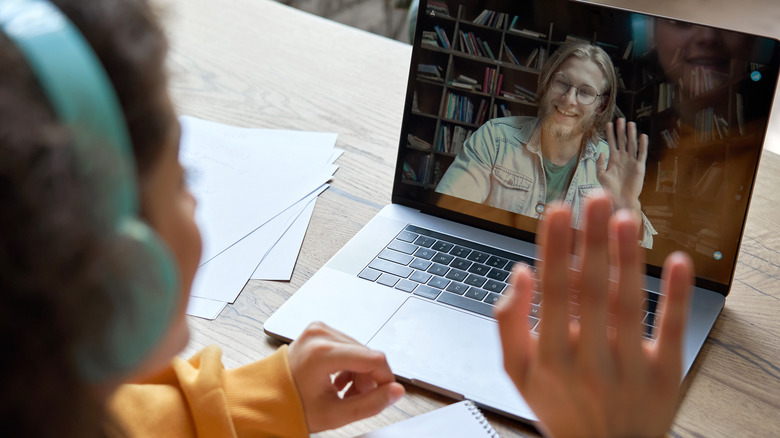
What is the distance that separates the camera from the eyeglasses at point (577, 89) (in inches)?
30.4

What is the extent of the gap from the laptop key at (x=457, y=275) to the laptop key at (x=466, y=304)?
0.03 metres

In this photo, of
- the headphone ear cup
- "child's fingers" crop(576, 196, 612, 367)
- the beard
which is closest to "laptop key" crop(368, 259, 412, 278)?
the beard

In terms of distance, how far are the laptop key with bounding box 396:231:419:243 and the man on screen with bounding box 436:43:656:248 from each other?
0.10m

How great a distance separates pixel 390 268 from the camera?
30.9 inches

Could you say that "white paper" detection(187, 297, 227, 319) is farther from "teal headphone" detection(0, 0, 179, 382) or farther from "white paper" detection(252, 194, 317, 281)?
"teal headphone" detection(0, 0, 179, 382)

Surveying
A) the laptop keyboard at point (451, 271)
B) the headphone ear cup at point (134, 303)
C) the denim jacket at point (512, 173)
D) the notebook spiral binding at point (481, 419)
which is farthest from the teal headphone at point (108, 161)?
the denim jacket at point (512, 173)

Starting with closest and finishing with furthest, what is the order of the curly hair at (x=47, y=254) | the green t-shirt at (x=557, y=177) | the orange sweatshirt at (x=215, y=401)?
the curly hair at (x=47, y=254) < the orange sweatshirt at (x=215, y=401) < the green t-shirt at (x=557, y=177)

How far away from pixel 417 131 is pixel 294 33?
60 cm

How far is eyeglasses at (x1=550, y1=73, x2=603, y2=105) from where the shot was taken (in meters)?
0.77

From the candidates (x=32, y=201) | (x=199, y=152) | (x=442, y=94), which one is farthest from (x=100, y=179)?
(x=199, y=152)

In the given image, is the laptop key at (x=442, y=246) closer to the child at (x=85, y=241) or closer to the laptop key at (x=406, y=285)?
the laptop key at (x=406, y=285)

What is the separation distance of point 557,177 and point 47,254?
0.62 meters

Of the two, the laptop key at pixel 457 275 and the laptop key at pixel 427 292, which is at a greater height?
the laptop key at pixel 457 275

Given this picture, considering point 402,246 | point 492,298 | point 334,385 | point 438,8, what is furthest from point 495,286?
point 438,8
